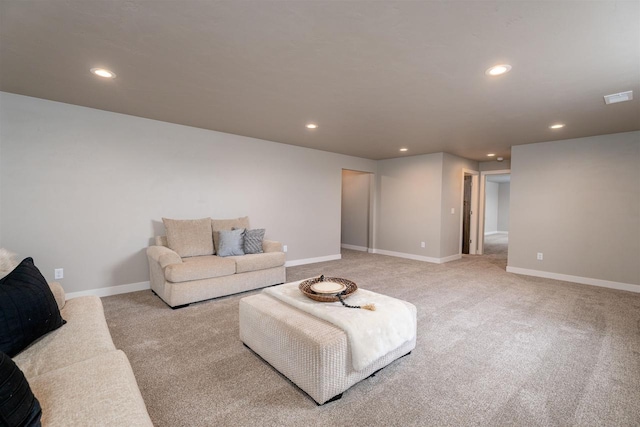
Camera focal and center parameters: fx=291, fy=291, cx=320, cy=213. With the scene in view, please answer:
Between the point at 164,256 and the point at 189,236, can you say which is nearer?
the point at 164,256

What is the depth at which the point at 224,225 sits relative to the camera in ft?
14.3

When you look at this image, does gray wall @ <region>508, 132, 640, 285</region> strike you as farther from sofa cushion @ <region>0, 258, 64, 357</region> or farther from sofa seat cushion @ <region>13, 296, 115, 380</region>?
sofa cushion @ <region>0, 258, 64, 357</region>

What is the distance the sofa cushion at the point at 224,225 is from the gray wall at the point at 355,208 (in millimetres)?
3720

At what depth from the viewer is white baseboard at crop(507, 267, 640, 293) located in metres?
4.29

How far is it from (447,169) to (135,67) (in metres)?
5.66

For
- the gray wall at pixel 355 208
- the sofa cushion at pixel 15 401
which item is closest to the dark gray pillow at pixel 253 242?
the sofa cushion at pixel 15 401

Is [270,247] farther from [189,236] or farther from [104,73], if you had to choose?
[104,73]

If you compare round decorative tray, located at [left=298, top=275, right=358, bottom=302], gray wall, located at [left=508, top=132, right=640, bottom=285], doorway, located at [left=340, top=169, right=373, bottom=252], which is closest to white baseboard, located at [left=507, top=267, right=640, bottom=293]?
gray wall, located at [left=508, top=132, right=640, bottom=285]

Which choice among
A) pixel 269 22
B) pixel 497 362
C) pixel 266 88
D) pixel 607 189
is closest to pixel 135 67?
pixel 266 88

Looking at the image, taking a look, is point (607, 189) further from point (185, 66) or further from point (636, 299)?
point (185, 66)

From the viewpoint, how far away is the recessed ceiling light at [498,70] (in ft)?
7.56

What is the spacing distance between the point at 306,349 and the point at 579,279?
5.13 metres

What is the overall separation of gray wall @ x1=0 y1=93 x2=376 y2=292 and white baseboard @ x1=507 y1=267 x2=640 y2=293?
4.59 meters

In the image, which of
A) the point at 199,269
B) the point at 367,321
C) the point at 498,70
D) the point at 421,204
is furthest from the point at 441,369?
the point at 421,204
